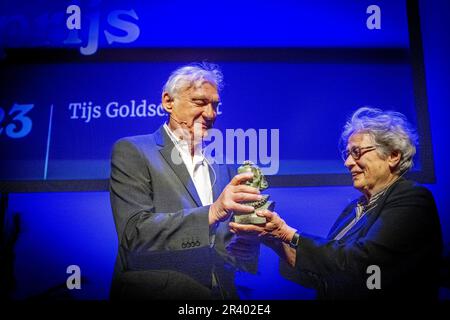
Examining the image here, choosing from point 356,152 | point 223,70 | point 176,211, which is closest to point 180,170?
point 176,211

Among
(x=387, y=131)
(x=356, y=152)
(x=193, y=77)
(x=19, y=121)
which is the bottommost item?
(x=356, y=152)

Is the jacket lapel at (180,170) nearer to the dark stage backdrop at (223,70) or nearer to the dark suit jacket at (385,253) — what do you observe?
the dark stage backdrop at (223,70)

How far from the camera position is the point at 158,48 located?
296 cm

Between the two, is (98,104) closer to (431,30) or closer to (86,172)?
(86,172)

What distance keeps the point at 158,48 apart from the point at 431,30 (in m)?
1.47

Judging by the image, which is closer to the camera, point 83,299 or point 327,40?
point 83,299

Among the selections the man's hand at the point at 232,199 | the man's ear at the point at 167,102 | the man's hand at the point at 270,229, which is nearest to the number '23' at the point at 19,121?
the man's ear at the point at 167,102

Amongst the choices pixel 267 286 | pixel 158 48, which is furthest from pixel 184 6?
pixel 267 286

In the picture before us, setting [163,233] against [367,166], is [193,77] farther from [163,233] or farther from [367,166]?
[367,166]

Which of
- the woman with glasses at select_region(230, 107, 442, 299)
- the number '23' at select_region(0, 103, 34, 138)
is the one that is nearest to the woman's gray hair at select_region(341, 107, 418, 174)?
the woman with glasses at select_region(230, 107, 442, 299)

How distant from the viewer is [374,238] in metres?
2.65

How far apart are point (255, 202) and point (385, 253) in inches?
26.3

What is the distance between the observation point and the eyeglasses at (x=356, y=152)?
109 inches

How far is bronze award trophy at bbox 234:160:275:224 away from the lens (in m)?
2.65
